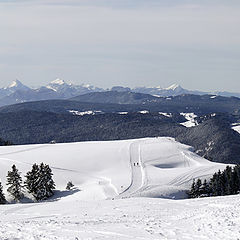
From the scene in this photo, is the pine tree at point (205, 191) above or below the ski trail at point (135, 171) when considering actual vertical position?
below

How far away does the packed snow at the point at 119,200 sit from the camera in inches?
915

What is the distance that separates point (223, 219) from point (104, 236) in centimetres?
915

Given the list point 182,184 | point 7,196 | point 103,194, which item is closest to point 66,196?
point 103,194

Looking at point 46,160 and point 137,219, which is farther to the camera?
point 46,160

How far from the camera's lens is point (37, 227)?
24.2 meters

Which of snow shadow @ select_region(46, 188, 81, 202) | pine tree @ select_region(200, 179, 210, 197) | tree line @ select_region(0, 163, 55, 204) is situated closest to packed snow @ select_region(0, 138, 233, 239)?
snow shadow @ select_region(46, 188, 81, 202)

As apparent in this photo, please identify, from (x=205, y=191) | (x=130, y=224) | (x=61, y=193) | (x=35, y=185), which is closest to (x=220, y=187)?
(x=205, y=191)

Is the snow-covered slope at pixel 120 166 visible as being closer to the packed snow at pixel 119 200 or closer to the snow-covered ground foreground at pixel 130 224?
the packed snow at pixel 119 200

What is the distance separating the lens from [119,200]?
42.8m

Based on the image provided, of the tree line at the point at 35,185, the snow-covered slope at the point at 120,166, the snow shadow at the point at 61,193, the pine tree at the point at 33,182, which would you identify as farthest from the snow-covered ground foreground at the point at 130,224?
the pine tree at the point at 33,182

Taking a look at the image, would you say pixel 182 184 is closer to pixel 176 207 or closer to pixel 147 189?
pixel 147 189

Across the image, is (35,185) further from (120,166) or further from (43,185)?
(120,166)

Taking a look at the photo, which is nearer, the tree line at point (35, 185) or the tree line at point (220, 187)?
the tree line at point (35, 185)

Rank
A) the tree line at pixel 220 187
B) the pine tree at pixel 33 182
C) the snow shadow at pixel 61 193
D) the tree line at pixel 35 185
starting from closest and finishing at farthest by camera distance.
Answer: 1. the snow shadow at pixel 61 193
2. the tree line at pixel 35 185
3. the pine tree at pixel 33 182
4. the tree line at pixel 220 187
